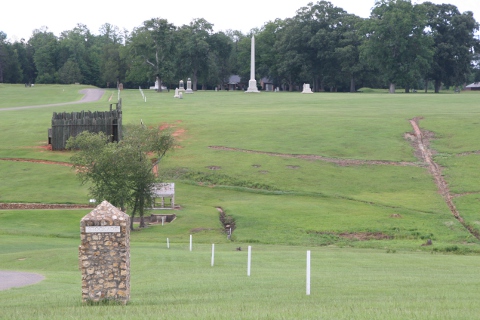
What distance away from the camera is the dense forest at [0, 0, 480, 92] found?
126438 mm

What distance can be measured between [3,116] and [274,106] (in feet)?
112

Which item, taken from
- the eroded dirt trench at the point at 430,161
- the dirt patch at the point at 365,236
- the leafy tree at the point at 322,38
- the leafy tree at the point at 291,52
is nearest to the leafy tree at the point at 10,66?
the leafy tree at the point at 291,52

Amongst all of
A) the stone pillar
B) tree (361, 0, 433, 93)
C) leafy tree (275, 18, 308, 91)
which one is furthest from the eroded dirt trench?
leafy tree (275, 18, 308, 91)

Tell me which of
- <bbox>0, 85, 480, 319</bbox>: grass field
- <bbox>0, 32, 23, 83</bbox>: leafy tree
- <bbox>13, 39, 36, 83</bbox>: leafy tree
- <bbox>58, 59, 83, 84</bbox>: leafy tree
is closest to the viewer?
<bbox>0, 85, 480, 319</bbox>: grass field

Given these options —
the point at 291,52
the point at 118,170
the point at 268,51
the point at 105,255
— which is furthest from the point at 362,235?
the point at 268,51

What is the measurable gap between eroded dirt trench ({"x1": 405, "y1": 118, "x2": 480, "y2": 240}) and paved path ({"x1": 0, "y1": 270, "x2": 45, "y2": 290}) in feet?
83.4

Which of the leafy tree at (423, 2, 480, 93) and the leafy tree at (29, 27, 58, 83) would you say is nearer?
the leafy tree at (423, 2, 480, 93)

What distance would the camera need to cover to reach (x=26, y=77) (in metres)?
185

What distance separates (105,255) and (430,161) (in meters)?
46.4

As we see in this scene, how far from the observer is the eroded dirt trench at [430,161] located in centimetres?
4415

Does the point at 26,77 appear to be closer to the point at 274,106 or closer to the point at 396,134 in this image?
the point at 274,106

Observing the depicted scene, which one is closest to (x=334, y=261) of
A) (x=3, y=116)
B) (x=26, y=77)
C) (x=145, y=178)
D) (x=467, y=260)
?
(x=467, y=260)

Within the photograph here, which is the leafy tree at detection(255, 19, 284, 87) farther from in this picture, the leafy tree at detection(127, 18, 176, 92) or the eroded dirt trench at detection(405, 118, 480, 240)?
the eroded dirt trench at detection(405, 118, 480, 240)

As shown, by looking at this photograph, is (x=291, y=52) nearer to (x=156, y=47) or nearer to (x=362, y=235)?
(x=156, y=47)
